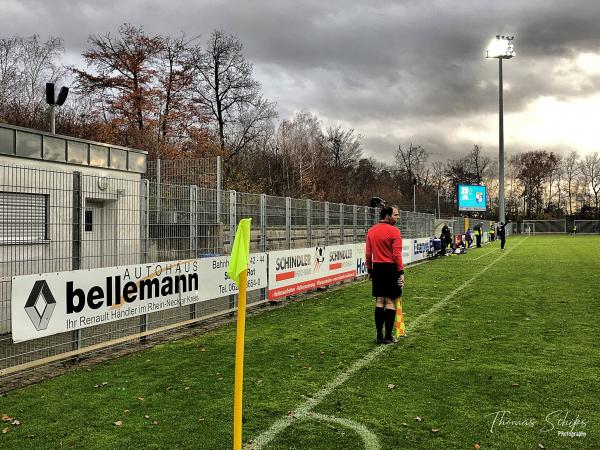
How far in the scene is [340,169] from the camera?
58.0 meters

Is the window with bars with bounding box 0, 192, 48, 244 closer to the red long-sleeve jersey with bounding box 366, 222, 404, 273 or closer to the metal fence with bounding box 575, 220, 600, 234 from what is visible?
the red long-sleeve jersey with bounding box 366, 222, 404, 273

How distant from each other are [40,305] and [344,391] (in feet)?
11.8

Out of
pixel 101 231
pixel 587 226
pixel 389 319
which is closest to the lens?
pixel 101 231

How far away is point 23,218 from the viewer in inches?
248

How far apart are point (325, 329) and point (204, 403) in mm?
3857

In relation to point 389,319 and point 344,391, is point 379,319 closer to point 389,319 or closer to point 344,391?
point 389,319

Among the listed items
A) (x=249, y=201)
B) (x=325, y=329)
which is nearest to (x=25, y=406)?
(x=325, y=329)

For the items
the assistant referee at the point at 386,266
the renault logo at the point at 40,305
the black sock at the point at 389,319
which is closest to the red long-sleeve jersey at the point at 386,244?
the assistant referee at the point at 386,266

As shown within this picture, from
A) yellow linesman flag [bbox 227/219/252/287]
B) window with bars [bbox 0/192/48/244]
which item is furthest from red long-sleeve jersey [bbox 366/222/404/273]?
window with bars [bbox 0/192/48/244]

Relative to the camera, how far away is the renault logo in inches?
224

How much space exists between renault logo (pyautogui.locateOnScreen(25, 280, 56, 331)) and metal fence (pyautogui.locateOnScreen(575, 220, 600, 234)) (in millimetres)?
86914

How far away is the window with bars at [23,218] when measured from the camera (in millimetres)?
6184

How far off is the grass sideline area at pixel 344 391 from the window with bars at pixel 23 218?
1.81m

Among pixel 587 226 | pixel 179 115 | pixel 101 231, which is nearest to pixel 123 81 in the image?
pixel 179 115
